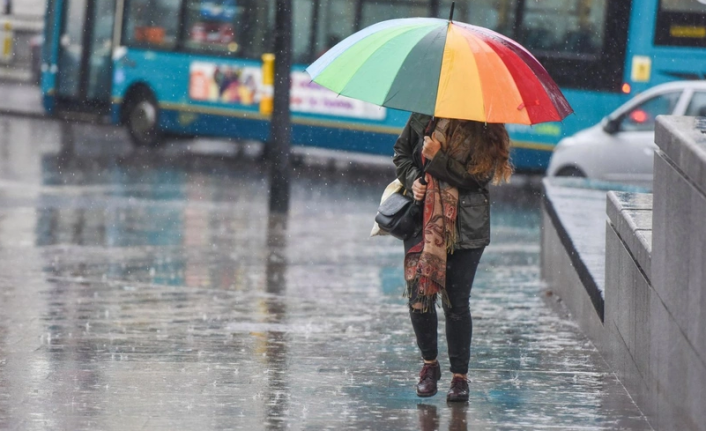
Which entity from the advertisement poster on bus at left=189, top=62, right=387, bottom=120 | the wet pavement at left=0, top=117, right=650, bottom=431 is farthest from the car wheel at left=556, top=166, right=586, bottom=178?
the advertisement poster on bus at left=189, top=62, right=387, bottom=120

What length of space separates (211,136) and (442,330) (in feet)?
48.0

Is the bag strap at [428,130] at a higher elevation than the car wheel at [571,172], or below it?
higher

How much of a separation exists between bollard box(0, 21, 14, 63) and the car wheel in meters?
25.2

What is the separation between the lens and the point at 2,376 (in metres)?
6.24

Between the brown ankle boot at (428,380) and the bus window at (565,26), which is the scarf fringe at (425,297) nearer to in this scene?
the brown ankle boot at (428,380)

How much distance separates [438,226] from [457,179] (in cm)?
22

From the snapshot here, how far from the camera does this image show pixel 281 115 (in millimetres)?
14391

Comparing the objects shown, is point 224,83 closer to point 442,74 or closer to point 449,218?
point 449,218

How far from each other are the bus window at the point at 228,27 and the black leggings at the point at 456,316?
51.1ft

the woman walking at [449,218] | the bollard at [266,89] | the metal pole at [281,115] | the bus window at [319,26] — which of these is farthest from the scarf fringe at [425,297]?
the bollard at [266,89]

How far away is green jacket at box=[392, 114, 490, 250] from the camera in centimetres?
576

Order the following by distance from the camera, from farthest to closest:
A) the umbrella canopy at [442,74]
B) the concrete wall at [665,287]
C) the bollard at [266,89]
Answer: the bollard at [266,89] < the umbrella canopy at [442,74] < the concrete wall at [665,287]

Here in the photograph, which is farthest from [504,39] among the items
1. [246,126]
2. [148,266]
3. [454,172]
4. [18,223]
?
[246,126]

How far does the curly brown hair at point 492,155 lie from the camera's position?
18.9 feet
